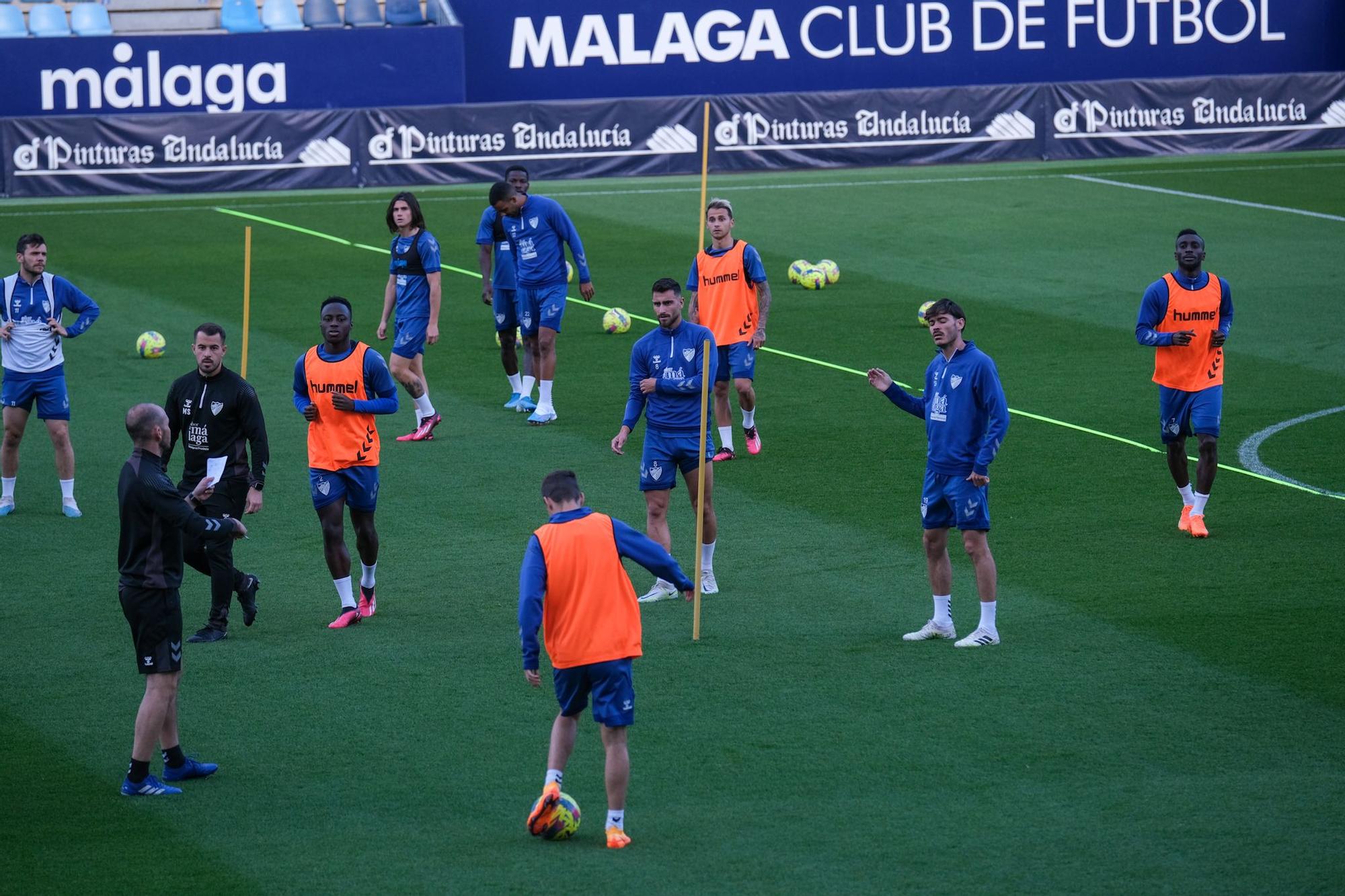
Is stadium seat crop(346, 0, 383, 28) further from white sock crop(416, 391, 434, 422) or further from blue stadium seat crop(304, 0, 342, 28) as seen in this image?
white sock crop(416, 391, 434, 422)

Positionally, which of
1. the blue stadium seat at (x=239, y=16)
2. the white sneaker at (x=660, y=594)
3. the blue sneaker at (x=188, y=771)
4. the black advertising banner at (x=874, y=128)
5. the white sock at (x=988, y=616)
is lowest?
the blue sneaker at (x=188, y=771)

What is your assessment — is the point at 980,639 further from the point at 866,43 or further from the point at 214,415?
the point at 866,43

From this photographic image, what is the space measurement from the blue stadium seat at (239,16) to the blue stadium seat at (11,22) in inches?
172

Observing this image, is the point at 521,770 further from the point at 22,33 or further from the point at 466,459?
the point at 22,33

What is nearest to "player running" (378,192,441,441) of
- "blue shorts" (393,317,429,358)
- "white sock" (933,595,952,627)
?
"blue shorts" (393,317,429,358)

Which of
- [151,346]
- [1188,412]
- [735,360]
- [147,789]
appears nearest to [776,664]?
[147,789]

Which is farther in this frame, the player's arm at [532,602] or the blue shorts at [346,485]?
the blue shorts at [346,485]

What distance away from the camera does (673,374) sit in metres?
12.2

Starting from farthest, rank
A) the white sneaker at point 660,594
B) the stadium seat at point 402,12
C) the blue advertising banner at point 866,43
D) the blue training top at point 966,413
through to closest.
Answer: the blue advertising banner at point 866,43, the stadium seat at point 402,12, the white sneaker at point 660,594, the blue training top at point 966,413

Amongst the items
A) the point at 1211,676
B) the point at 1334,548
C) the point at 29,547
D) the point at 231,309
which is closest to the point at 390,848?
the point at 1211,676

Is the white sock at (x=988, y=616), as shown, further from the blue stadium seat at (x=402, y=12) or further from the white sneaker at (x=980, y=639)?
the blue stadium seat at (x=402, y=12)

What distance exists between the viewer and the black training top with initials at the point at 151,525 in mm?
8984

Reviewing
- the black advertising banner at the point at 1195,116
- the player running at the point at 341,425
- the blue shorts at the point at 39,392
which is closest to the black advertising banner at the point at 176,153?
the black advertising banner at the point at 1195,116

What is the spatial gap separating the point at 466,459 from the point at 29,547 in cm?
433
